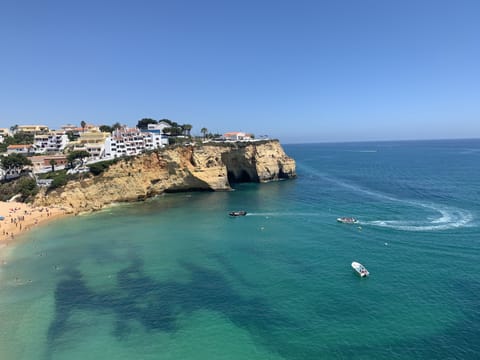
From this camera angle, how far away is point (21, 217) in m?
59.7

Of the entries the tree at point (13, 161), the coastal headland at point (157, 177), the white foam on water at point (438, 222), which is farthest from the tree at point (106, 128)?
the white foam on water at point (438, 222)

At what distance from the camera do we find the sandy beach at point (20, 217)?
53.8 meters

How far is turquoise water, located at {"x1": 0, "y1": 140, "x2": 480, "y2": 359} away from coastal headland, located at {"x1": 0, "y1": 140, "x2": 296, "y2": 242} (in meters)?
8.59

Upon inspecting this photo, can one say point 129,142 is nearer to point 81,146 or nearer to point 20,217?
point 81,146

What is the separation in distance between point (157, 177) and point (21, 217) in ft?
101

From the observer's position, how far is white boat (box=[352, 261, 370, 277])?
3372 centimetres

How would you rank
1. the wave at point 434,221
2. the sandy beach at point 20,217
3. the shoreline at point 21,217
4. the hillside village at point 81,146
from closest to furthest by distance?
the wave at point 434,221 < the shoreline at point 21,217 < the sandy beach at point 20,217 < the hillside village at point 81,146

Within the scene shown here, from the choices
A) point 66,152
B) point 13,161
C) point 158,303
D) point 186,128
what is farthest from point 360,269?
A: point 186,128

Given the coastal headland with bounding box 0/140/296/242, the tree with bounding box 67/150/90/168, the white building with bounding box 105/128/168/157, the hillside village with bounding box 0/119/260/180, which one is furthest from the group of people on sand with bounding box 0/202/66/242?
the white building with bounding box 105/128/168/157

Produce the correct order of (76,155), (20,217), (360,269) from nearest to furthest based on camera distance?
(360,269)
(20,217)
(76,155)

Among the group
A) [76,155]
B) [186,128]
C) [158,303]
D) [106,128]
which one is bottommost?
[158,303]

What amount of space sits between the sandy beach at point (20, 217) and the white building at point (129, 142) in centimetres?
2988

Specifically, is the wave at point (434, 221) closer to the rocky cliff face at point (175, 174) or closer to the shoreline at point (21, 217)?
the rocky cliff face at point (175, 174)

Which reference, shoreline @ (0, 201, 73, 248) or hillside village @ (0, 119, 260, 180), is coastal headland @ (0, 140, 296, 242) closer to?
shoreline @ (0, 201, 73, 248)
